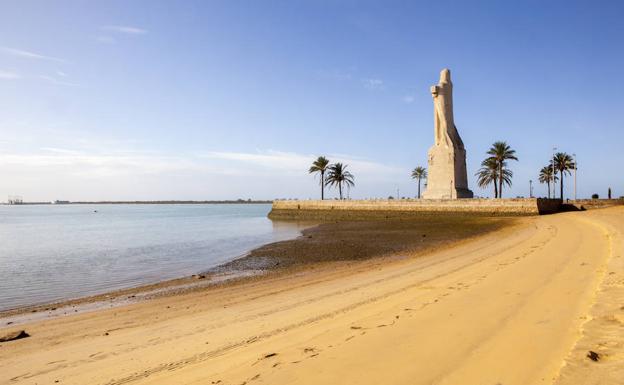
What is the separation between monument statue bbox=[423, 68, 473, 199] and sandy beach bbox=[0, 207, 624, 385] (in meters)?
38.9

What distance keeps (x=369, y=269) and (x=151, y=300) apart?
7197 millimetres

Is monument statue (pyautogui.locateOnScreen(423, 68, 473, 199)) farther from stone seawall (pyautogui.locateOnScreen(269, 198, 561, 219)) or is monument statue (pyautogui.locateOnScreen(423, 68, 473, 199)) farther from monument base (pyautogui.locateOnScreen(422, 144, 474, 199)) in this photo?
stone seawall (pyautogui.locateOnScreen(269, 198, 561, 219))

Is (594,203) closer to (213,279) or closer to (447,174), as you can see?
(447,174)

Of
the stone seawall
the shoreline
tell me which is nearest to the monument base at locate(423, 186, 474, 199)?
the stone seawall

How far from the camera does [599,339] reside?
466cm

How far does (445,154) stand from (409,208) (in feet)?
24.8

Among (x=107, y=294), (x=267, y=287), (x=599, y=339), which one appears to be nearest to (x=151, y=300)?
(x=107, y=294)

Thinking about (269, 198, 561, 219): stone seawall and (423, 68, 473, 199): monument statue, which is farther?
(423, 68, 473, 199): monument statue

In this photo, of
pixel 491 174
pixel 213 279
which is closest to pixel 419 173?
pixel 491 174

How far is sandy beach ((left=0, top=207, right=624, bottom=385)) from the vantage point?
4273 millimetres

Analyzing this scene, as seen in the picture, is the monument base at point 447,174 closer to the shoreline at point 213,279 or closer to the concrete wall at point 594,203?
the concrete wall at point 594,203

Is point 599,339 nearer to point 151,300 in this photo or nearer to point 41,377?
point 41,377

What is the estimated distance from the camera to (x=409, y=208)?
50375 millimetres

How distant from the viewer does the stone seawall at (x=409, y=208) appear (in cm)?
4225
